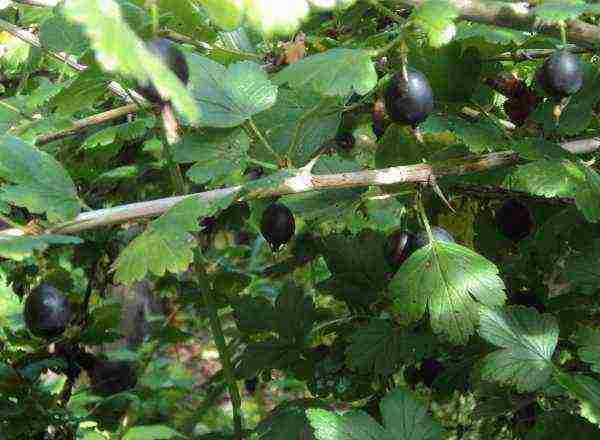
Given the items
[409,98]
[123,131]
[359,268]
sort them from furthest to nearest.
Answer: [123,131]
[359,268]
[409,98]

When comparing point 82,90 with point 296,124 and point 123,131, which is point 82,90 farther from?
point 123,131

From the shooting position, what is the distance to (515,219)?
5.02ft

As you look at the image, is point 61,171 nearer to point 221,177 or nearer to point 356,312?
point 221,177

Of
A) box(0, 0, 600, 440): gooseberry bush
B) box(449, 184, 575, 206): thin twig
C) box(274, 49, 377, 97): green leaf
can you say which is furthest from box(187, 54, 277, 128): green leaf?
box(449, 184, 575, 206): thin twig

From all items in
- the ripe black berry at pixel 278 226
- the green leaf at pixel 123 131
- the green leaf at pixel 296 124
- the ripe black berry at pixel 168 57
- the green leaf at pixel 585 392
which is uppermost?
the ripe black berry at pixel 168 57

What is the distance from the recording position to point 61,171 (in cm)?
126

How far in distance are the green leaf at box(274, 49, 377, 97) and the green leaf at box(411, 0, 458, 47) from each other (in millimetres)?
109

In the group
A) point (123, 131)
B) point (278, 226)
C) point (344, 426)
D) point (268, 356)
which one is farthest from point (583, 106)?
point (123, 131)

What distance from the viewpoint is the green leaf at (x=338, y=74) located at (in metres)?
1.13

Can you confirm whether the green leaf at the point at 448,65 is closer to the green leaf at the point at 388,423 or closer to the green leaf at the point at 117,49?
the green leaf at the point at 388,423

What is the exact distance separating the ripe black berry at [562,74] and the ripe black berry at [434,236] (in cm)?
29

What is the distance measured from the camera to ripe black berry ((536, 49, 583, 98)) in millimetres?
1277

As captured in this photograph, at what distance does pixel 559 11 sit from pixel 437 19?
18cm

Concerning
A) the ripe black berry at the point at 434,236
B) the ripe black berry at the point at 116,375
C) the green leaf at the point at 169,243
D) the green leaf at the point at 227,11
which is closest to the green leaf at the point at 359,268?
the ripe black berry at the point at 434,236
